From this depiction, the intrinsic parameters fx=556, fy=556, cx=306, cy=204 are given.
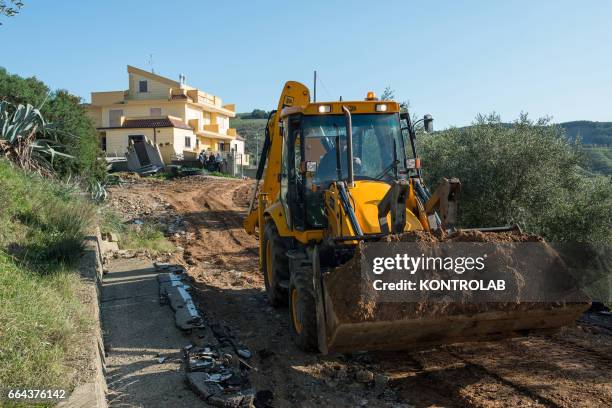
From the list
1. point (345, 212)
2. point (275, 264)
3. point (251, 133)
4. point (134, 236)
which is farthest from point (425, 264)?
point (251, 133)

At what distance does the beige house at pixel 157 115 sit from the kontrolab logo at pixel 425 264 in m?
35.4

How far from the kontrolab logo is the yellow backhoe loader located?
433 mm

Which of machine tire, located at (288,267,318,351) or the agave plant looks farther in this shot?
the agave plant

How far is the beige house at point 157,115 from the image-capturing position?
132ft

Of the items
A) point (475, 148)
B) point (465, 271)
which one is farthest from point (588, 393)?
point (475, 148)

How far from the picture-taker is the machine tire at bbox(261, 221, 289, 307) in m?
7.88

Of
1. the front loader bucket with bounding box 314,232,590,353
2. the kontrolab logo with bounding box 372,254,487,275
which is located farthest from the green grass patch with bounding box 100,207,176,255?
the kontrolab logo with bounding box 372,254,487,275

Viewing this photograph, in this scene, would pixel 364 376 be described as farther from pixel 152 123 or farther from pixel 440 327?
pixel 152 123

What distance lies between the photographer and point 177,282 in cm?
916

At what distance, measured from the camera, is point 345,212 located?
620 cm

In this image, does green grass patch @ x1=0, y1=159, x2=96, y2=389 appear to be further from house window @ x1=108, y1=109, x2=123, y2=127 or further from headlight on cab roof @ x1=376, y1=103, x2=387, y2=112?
house window @ x1=108, y1=109, x2=123, y2=127

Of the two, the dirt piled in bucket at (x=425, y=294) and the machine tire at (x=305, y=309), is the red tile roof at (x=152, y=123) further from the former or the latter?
the dirt piled in bucket at (x=425, y=294)

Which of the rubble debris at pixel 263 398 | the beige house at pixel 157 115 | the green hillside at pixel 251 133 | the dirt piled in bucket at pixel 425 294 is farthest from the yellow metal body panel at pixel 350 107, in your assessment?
the green hillside at pixel 251 133

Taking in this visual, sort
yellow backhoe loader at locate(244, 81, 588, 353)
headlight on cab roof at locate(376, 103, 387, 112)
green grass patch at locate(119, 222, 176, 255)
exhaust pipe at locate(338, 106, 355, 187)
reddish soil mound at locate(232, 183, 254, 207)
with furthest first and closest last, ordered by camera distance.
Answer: reddish soil mound at locate(232, 183, 254, 207) → green grass patch at locate(119, 222, 176, 255) → headlight on cab roof at locate(376, 103, 387, 112) → exhaust pipe at locate(338, 106, 355, 187) → yellow backhoe loader at locate(244, 81, 588, 353)
